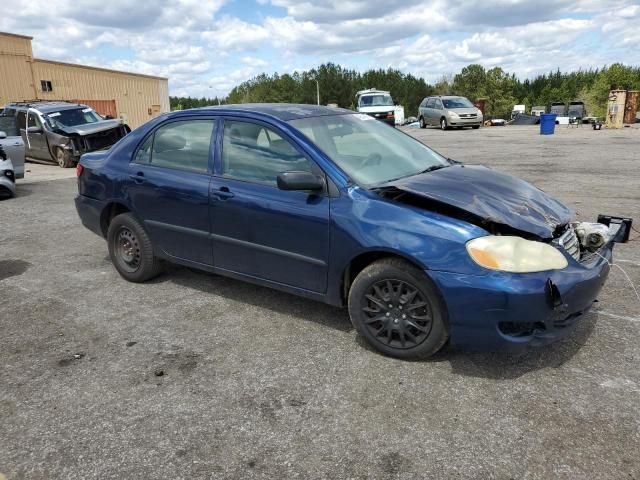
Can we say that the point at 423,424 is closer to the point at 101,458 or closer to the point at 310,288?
the point at 310,288

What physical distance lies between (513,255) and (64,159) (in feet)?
47.3

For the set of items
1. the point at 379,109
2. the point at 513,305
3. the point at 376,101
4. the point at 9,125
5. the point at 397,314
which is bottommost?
the point at 397,314

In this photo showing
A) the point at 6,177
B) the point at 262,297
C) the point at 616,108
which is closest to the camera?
the point at 262,297

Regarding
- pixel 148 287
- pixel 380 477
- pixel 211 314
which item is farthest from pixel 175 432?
pixel 148 287

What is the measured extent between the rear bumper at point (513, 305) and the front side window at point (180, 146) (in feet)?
7.19

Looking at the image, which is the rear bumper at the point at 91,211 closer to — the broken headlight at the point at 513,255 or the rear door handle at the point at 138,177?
the rear door handle at the point at 138,177

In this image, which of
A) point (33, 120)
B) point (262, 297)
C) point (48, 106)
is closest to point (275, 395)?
point (262, 297)

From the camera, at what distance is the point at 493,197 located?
3.41 metres

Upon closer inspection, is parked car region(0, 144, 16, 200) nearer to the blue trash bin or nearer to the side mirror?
the side mirror

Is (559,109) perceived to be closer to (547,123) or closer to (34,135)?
(547,123)

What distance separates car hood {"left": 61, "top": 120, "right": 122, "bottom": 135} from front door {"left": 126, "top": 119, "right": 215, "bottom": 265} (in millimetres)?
11099

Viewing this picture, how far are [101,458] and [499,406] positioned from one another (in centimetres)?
207

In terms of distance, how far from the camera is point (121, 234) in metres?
4.86

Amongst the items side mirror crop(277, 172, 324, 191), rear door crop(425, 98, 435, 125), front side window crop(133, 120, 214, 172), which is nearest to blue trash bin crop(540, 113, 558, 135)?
rear door crop(425, 98, 435, 125)
